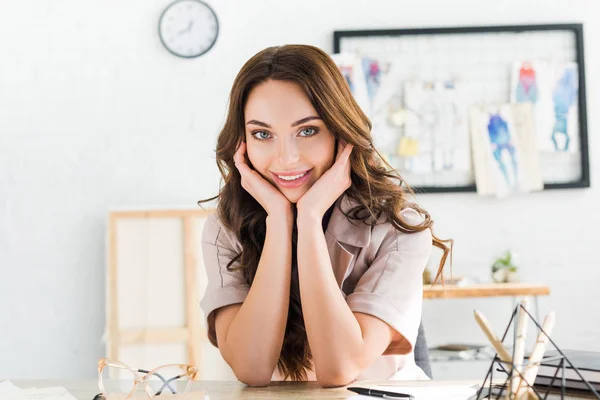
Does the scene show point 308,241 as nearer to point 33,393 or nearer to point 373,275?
point 373,275

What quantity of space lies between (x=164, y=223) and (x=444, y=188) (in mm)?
1286

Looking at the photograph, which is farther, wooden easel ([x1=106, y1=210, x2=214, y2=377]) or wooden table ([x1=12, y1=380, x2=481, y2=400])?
wooden easel ([x1=106, y1=210, x2=214, y2=377])

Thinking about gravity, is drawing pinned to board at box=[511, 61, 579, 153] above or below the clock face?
below

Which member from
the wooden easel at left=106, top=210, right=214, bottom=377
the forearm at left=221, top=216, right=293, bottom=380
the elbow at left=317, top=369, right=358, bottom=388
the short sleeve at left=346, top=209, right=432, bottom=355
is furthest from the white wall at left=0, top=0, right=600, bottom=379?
the elbow at left=317, top=369, right=358, bottom=388

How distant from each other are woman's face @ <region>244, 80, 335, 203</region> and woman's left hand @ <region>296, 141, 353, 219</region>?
0.08 feet

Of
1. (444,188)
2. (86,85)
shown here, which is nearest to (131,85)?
(86,85)

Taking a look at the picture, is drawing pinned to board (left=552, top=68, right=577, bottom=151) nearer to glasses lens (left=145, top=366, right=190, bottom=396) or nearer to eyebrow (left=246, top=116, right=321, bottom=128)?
eyebrow (left=246, top=116, right=321, bottom=128)

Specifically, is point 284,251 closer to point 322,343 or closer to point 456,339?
point 322,343

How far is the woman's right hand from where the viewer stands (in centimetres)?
140

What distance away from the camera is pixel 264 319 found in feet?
4.29

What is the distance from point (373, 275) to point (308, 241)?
15cm

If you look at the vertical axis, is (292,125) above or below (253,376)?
above

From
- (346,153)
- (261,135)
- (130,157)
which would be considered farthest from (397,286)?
(130,157)

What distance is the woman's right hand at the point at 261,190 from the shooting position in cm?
140
